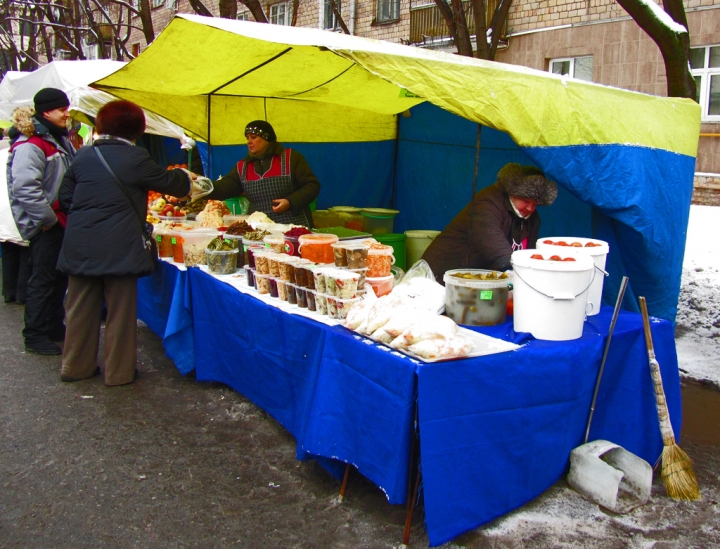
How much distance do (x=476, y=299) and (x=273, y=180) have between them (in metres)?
3.01

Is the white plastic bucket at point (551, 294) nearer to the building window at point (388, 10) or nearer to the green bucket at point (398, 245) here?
the green bucket at point (398, 245)

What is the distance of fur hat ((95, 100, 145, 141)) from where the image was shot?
4.31 meters

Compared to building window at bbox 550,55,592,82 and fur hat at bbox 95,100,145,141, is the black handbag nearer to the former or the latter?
fur hat at bbox 95,100,145,141

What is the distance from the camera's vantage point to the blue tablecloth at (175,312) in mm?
4605

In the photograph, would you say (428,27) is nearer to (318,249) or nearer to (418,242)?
(418,242)

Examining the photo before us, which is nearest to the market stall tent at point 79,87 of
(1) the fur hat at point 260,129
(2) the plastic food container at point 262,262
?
(1) the fur hat at point 260,129

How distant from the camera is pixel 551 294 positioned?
9.70 feet

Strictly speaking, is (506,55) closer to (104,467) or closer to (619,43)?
(619,43)

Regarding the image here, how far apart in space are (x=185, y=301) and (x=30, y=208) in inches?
60.0

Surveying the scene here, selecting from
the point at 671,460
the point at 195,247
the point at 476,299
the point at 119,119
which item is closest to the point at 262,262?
the point at 195,247

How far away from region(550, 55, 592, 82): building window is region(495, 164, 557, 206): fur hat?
35.9 feet

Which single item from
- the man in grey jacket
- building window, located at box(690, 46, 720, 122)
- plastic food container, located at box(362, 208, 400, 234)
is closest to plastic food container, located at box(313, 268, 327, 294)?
the man in grey jacket

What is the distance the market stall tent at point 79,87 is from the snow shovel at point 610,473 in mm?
5548

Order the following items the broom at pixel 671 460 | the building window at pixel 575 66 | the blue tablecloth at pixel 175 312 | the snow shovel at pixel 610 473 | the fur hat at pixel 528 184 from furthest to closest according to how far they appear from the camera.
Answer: the building window at pixel 575 66 < the blue tablecloth at pixel 175 312 < the fur hat at pixel 528 184 < the broom at pixel 671 460 < the snow shovel at pixel 610 473
